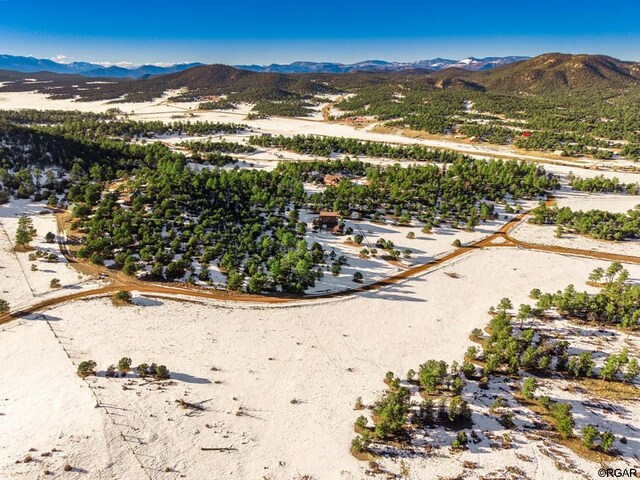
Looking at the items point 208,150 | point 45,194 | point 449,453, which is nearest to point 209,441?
point 449,453

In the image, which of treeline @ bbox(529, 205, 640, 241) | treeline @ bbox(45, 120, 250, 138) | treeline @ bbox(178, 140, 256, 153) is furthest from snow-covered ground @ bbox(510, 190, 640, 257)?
treeline @ bbox(45, 120, 250, 138)

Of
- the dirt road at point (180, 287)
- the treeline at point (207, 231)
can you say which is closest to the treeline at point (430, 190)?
the treeline at point (207, 231)

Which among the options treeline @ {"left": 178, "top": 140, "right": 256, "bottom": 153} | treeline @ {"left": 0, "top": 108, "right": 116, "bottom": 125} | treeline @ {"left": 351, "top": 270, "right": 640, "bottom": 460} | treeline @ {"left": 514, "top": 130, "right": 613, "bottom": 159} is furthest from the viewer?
treeline @ {"left": 0, "top": 108, "right": 116, "bottom": 125}

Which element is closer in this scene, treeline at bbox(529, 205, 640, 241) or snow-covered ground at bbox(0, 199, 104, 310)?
snow-covered ground at bbox(0, 199, 104, 310)

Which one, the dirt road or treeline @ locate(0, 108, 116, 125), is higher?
treeline @ locate(0, 108, 116, 125)

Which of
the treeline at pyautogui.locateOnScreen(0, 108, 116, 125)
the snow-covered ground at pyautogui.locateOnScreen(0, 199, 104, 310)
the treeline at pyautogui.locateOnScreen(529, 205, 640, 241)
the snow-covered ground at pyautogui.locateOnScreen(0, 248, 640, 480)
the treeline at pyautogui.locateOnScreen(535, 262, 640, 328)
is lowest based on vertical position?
the snow-covered ground at pyautogui.locateOnScreen(0, 248, 640, 480)

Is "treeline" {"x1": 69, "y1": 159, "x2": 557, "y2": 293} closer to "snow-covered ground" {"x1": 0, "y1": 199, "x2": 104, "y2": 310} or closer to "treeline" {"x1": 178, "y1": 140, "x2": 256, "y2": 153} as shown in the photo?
"snow-covered ground" {"x1": 0, "y1": 199, "x2": 104, "y2": 310}
